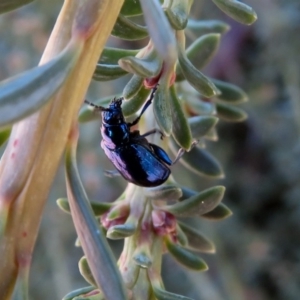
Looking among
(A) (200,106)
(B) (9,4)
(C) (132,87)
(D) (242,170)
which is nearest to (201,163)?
(A) (200,106)

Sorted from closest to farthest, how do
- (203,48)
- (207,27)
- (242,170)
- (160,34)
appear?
(160,34), (203,48), (207,27), (242,170)

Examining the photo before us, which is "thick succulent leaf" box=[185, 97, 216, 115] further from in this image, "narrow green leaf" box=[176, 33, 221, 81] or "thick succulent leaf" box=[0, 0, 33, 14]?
"thick succulent leaf" box=[0, 0, 33, 14]

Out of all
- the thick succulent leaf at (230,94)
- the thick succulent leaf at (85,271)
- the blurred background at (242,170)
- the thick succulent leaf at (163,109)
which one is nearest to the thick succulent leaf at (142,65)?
the thick succulent leaf at (163,109)

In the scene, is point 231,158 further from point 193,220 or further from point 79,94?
point 79,94

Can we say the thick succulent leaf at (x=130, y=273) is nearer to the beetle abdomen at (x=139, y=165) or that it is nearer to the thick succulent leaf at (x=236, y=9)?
the beetle abdomen at (x=139, y=165)

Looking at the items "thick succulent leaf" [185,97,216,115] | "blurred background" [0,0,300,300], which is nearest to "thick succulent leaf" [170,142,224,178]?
"thick succulent leaf" [185,97,216,115]

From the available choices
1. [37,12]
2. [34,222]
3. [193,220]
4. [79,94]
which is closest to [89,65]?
[79,94]

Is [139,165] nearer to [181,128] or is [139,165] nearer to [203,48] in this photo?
[181,128]

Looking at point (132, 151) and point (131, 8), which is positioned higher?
point (131, 8)
